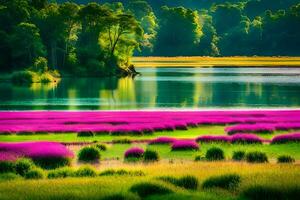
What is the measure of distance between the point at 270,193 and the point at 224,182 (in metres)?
2.20

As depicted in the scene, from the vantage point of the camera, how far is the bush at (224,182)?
63.9 feet

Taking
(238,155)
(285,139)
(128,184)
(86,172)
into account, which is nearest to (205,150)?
(238,155)

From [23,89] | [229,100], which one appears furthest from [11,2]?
[229,100]

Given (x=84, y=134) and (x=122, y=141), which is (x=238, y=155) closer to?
(x=122, y=141)

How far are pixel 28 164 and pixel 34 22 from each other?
117m

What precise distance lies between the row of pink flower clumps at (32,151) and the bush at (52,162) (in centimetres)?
10

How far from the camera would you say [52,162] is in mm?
27141

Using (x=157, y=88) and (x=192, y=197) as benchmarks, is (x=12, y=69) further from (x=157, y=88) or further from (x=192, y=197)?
(x=192, y=197)

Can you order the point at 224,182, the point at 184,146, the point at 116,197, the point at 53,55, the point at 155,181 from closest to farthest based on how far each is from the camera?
1. the point at 116,197
2. the point at 155,181
3. the point at 224,182
4. the point at 184,146
5. the point at 53,55

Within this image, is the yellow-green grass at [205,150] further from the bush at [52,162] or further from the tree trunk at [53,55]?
the tree trunk at [53,55]

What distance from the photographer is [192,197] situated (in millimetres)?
17500

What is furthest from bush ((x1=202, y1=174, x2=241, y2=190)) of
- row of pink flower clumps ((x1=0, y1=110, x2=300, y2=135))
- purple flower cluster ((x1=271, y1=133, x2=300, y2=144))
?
row of pink flower clumps ((x1=0, y1=110, x2=300, y2=135))

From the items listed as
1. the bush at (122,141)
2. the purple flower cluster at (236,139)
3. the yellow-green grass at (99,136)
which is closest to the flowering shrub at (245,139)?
the purple flower cluster at (236,139)

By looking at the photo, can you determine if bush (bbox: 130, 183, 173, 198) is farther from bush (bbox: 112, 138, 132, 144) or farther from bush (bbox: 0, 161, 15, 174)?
bush (bbox: 112, 138, 132, 144)
